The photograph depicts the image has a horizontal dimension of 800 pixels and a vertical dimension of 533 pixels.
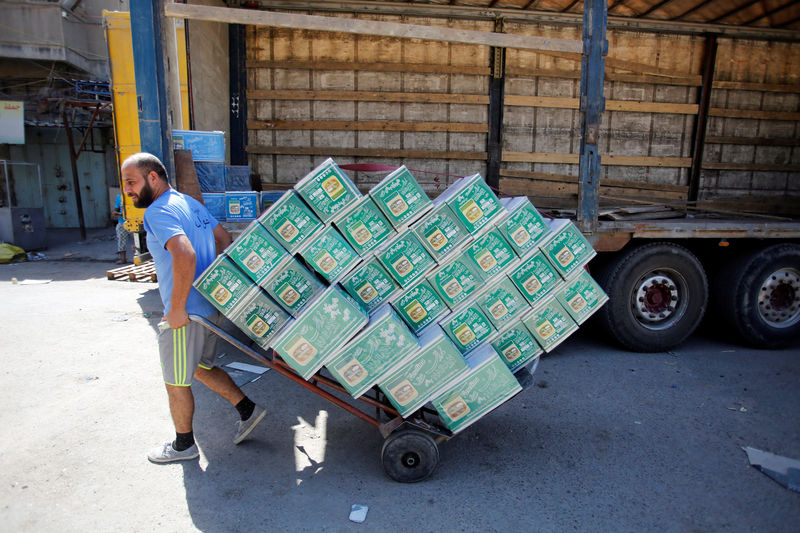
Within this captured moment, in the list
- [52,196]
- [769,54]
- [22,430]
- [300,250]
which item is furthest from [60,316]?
[52,196]

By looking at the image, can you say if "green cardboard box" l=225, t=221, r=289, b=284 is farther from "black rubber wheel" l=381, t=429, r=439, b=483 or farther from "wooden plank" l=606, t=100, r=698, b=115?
"wooden plank" l=606, t=100, r=698, b=115

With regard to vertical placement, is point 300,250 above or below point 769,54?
below

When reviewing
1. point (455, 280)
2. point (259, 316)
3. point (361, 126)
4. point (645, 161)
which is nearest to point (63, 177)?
point (361, 126)

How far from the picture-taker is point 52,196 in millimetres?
15336

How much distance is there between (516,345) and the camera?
3025mm

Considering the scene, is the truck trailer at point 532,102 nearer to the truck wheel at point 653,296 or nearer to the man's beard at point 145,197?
the truck wheel at point 653,296

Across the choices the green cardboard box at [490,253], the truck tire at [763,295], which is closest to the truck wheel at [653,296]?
the truck tire at [763,295]

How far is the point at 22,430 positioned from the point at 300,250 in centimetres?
253

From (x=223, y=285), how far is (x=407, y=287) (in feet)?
3.51

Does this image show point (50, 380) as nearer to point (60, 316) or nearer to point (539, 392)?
point (60, 316)

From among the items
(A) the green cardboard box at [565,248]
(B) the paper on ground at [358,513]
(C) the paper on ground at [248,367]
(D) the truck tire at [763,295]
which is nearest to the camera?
(B) the paper on ground at [358,513]

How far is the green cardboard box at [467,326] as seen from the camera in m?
2.88

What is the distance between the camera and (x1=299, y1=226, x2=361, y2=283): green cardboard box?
2680 mm

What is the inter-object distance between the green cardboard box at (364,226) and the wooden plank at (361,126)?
492cm
